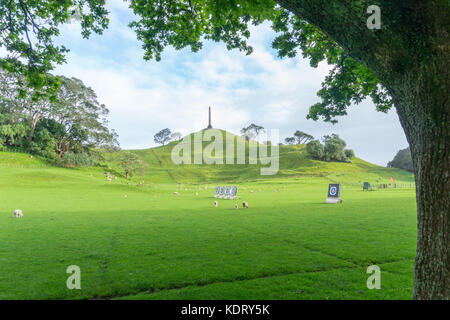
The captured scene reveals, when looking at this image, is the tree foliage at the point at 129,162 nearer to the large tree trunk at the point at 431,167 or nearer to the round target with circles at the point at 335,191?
the round target with circles at the point at 335,191

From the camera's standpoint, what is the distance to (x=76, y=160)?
63.2 metres

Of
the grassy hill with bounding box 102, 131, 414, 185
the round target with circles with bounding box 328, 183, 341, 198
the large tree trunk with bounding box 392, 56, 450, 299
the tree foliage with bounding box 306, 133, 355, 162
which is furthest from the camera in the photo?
the tree foliage with bounding box 306, 133, 355, 162

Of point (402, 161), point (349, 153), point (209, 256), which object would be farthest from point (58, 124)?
point (402, 161)

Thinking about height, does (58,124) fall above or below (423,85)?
above

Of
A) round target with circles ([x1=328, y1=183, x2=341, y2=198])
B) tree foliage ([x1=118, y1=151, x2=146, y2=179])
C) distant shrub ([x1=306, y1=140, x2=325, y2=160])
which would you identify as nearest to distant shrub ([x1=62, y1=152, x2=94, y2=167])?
tree foliage ([x1=118, y1=151, x2=146, y2=179])

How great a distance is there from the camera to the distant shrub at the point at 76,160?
62.4 m

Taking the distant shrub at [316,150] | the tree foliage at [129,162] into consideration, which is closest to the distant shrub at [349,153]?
the distant shrub at [316,150]

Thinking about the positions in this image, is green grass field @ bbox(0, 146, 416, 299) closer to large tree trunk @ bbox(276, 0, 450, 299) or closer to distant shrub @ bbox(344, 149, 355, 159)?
large tree trunk @ bbox(276, 0, 450, 299)

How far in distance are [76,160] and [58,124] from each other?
11.6m

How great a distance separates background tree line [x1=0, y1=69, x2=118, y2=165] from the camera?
61.7m

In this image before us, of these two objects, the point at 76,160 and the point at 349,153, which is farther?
the point at 349,153

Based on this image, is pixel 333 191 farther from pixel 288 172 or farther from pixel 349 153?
pixel 349 153

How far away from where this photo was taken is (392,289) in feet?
17.1

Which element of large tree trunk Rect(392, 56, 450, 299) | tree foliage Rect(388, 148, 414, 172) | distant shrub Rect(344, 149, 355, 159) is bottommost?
large tree trunk Rect(392, 56, 450, 299)
